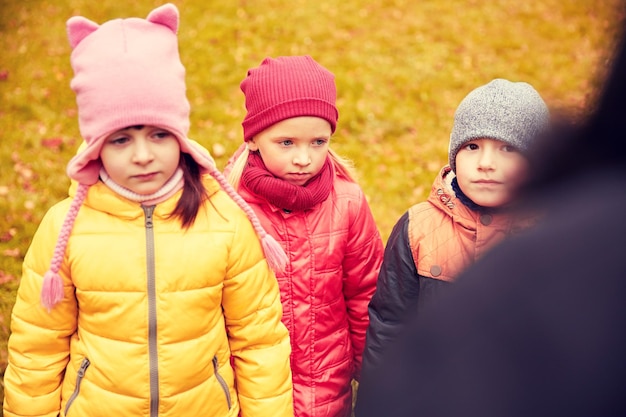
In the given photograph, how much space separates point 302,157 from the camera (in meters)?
2.46

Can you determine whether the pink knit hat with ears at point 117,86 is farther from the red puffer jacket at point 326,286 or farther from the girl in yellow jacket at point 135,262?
the red puffer jacket at point 326,286

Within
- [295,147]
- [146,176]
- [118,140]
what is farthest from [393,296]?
[118,140]

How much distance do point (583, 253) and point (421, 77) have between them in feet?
20.3

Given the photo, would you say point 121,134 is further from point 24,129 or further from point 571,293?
point 24,129

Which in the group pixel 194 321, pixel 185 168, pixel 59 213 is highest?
pixel 185 168

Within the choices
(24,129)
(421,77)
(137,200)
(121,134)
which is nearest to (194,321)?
(137,200)

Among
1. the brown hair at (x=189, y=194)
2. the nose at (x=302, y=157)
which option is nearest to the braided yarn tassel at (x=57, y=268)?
the brown hair at (x=189, y=194)

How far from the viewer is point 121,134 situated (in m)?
2.00

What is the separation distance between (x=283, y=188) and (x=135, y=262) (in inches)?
27.0

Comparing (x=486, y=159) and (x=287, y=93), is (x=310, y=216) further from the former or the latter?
(x=486, y=159)

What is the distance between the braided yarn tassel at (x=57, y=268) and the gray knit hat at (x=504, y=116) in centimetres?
144

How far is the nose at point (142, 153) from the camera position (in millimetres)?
1986

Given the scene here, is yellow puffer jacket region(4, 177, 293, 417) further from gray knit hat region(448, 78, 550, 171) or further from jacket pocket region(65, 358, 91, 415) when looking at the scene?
gray knit hat region(448, 78, 550, 171)

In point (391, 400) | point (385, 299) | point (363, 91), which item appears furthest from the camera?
point (363, 91)
